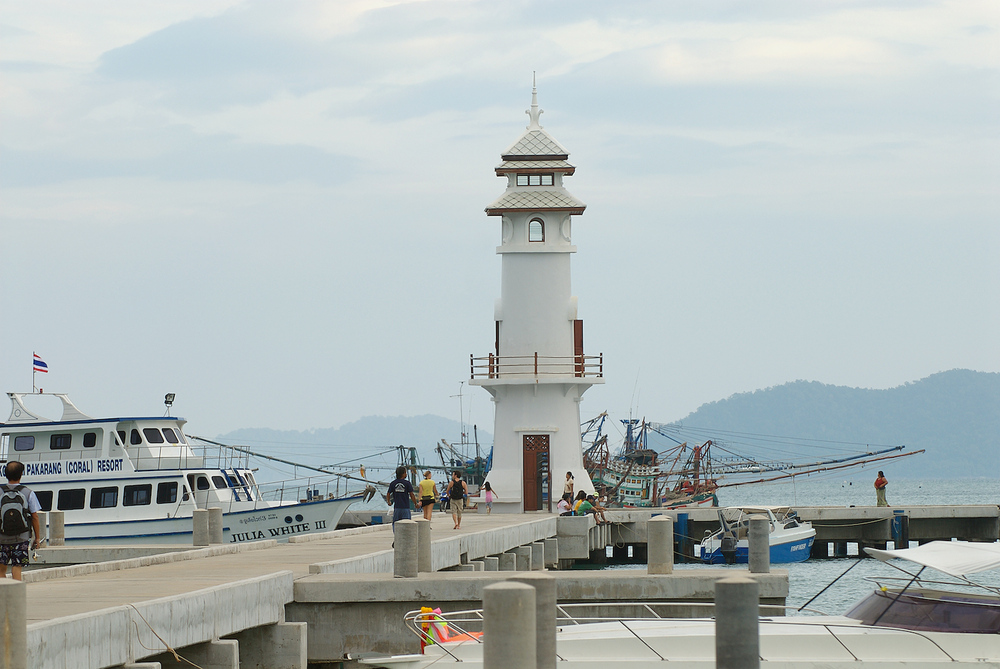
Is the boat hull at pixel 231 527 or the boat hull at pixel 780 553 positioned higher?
the boat hull at pixel 231 527

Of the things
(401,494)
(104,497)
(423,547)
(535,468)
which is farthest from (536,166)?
(423,547)

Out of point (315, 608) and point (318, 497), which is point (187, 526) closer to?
point (318, 497)

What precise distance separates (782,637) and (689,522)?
28.3 meters

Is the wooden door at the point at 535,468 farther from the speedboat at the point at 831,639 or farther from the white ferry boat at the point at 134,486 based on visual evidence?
the speedboat at the point at 831,639

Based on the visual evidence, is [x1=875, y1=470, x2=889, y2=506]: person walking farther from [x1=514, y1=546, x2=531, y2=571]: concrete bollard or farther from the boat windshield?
the boat windshield

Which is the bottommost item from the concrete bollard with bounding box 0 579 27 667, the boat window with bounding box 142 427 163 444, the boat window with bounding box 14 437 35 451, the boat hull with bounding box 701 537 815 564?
the boat hull with bounding box 701 537 815 564

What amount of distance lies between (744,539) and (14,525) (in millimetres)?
28688

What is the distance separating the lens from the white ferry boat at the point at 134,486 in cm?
3706

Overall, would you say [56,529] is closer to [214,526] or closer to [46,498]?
[214,526]

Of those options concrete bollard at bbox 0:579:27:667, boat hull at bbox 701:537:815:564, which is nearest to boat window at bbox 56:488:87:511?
boat hull at bbox 701:537:815:564

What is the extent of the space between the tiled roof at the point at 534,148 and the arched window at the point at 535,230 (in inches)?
85.4

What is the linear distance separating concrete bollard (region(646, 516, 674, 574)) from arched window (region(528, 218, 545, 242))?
2345 centimetres

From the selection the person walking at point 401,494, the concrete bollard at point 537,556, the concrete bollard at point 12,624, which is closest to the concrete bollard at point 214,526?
the concrete bollard at point 537,556

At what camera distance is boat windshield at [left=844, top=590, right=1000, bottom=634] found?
14406mm
